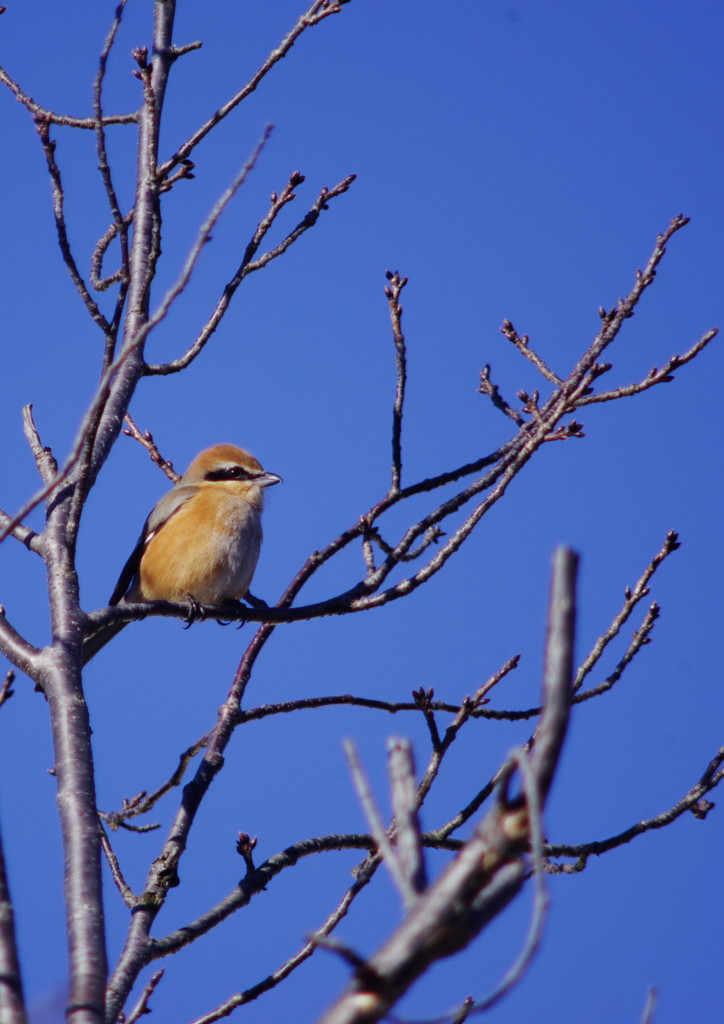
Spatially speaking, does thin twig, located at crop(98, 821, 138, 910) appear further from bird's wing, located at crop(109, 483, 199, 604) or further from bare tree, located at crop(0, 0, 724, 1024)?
bird's wing, located at crop(109, 483, 199, 604)

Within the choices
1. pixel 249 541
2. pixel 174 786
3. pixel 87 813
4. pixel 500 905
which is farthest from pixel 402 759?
pixel 249 541

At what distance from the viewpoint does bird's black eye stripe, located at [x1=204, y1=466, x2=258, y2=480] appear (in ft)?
20.9

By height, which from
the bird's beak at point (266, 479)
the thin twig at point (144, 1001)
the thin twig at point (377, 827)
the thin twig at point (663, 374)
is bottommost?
the thin twig at point (377, 827)

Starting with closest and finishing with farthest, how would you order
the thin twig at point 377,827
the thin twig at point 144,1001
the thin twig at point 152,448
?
the thin twig at point 377,827, the thin twig at point 144,1001, the thin twig at point 152,448

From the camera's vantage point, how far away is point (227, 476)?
6367mm

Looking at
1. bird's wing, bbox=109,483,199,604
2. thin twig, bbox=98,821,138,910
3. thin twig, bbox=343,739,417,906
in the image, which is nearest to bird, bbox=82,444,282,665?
bird's wing, bbox=109,483,199,604

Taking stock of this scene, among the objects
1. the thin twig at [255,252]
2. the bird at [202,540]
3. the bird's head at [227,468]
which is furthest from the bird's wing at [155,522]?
the thin twig at [255,252]

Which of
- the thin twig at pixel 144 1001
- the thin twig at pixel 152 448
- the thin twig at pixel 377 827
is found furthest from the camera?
the thin twig at pixel 152 448

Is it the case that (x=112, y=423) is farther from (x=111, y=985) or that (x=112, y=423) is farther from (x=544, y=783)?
(x=544, y=783)

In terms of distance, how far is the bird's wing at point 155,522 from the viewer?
608 centimetres

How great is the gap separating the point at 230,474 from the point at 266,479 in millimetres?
225

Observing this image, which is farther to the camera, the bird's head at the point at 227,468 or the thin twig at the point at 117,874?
the bird's head at the point at 227,468

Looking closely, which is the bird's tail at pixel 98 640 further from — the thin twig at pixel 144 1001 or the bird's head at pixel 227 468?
the thin twig at pixel 144 1001

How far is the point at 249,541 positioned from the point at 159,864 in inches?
112
